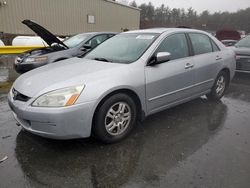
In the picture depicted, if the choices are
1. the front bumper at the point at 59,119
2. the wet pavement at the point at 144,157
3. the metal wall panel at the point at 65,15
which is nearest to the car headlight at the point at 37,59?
the wet pavement at the point at 144,157

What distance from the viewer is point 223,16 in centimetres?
4878

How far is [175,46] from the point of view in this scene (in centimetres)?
395

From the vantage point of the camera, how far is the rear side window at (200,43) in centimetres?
432

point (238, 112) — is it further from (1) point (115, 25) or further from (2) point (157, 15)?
(2) point (157, 15)

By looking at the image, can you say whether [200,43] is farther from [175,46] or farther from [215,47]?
[175,46]

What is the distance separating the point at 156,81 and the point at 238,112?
2.09 metres

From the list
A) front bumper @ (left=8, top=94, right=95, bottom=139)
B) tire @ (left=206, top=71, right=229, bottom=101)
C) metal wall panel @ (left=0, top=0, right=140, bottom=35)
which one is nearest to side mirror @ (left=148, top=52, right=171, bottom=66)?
front bumper @ (left=8, top=94, right=95, bottom=139)

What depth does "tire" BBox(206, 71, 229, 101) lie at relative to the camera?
4895mm

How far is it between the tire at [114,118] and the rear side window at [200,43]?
6.20ft

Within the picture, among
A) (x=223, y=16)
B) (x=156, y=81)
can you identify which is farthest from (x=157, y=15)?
(x=156, y=81)

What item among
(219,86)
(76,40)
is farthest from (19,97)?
(76,40)

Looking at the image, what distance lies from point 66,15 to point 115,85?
785 inches

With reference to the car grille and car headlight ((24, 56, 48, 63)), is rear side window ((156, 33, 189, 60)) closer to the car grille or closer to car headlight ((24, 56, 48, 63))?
the car grille

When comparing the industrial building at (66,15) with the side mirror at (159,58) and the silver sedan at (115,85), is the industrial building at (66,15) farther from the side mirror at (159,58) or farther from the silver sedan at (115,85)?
the side mirror at (159,58)
